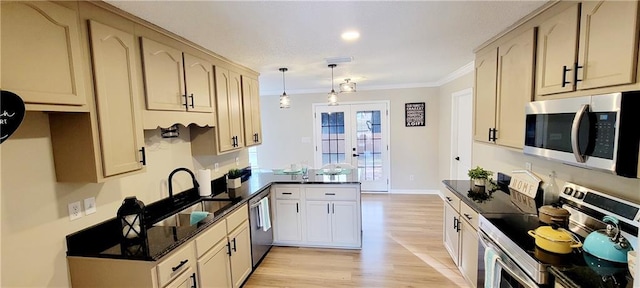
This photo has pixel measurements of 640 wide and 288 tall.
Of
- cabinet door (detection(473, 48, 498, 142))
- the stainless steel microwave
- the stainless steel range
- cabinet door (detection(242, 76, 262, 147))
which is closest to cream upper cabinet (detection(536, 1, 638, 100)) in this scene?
the stainless steel microwave

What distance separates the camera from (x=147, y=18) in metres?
1.89

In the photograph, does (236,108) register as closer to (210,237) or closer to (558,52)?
(210,237)

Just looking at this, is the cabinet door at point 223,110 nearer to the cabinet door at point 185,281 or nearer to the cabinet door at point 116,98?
the cabinet door at point 116,98

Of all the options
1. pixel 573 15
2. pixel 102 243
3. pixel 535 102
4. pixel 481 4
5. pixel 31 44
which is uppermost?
pixel 481 4

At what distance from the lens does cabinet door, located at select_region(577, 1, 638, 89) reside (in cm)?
129

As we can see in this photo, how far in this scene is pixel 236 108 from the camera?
3.23 m

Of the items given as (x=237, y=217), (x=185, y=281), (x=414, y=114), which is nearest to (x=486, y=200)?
(x=237, y=217)

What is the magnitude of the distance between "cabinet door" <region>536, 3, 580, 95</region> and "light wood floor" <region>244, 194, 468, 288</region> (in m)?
1.96

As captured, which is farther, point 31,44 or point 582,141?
point 582,141

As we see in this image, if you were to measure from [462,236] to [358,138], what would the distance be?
3573mm

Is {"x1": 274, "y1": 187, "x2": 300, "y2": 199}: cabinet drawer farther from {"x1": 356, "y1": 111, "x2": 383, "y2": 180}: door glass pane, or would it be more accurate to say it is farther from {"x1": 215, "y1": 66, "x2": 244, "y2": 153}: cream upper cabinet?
{"x1": 356, "y1": 111, "x2": 383, "y2": 180}: door glass pane

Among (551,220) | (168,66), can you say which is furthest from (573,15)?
(168,66)

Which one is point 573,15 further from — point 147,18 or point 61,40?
point 61,40

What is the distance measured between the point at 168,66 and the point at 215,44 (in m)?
0.50
